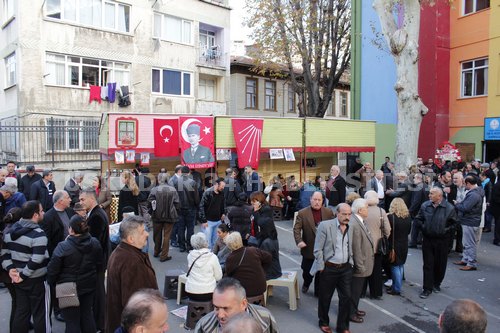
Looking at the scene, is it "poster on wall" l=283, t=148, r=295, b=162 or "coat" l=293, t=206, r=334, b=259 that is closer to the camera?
"coat" l=293, t=206, r=334, b=259

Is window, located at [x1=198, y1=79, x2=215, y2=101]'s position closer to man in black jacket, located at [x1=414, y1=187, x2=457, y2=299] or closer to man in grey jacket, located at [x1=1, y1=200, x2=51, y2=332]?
man in black jacket, located at [x1=414, y1=187, x2=457, y2=299]

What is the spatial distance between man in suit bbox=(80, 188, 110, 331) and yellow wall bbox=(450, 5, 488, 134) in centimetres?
1771

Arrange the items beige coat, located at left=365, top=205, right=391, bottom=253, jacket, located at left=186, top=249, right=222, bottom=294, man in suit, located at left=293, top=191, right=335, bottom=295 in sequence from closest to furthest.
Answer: jacket, located at left=186, top=249, right=222, bottom=294 → beige coat, located at left=365, top=205, right=391, bottom=253 → man in suit, located at left=293, top=191, right=335, bottom=295

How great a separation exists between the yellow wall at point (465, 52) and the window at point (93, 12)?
50.8ft

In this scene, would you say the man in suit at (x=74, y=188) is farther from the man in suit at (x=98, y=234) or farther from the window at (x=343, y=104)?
the window at (x=343, y=104)

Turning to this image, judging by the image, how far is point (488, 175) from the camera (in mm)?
12891

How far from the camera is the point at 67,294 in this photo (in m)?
4.72

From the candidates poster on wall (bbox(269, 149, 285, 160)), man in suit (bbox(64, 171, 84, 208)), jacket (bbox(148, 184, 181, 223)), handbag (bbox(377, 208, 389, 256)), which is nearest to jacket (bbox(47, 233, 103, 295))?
jacket (bbox(148, 184, 181, 223))

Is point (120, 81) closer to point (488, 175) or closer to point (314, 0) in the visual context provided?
point (314, 0)

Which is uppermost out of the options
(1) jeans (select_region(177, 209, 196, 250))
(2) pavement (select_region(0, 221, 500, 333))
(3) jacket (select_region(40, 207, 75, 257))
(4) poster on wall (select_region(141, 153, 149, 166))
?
(4) poster on wall (select_region(141, 153, 149, 166))

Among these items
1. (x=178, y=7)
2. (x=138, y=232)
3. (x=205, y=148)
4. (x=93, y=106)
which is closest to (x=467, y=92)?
(x=205, y=148)

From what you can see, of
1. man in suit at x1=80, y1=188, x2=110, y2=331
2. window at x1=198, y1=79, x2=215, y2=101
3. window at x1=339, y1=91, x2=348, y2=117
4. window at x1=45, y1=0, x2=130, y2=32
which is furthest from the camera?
window at x1=339, y1=91, x2=348, y2=117

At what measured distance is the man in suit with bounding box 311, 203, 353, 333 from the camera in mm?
5652

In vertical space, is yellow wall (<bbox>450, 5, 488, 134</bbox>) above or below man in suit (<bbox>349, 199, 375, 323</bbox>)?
above
